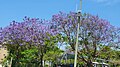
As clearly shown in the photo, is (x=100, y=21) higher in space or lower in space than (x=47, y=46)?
higher

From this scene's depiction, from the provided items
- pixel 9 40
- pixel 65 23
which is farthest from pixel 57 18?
pixel 9 40

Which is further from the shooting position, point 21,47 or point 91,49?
point 21,47

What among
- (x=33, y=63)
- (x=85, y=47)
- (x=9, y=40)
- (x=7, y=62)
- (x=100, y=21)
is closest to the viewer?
(x=100, y=21)

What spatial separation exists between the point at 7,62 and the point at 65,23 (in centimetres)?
2133

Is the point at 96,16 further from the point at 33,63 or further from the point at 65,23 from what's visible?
the point at 33,63

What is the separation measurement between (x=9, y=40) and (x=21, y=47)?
79.8 inches

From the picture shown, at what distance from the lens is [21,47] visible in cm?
3628

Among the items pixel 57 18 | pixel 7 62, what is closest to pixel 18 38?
pixel 57 18

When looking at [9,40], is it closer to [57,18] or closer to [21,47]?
[21,47]

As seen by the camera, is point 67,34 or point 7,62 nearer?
point 67,34

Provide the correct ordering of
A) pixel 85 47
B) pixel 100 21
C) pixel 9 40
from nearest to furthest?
pixel 100 21
pixel 85 47
pixel 9 40

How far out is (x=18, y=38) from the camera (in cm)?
3316

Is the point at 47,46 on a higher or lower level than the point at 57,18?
lower

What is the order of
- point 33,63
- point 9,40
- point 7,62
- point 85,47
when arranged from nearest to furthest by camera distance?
point 85,47 → point 9,40 → point 33,63 → point 7,62
